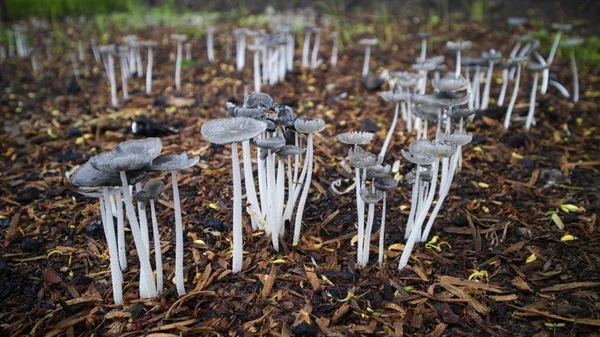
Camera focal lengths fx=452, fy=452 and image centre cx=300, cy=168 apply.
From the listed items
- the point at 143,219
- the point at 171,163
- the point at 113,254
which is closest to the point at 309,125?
the point at 171,163

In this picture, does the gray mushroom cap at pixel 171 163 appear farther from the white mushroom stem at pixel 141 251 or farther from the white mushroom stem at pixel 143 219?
the white mushroom stem at pixel 143 219

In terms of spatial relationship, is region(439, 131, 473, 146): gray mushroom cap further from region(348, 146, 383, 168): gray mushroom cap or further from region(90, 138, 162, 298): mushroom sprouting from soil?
region(90, 138, 162, 298): mushroom sprouting from soil

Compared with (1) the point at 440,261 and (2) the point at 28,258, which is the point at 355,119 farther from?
(2) the point at 28,258

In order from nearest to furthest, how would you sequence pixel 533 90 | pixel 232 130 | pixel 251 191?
pixel 232 130 → pixel 251 191 → pixel 533 90

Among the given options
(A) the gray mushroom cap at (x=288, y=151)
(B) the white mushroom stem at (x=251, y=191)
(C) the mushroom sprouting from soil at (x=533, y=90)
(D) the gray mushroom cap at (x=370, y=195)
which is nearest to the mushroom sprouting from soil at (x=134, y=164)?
(B) the white mushroom stem at (x=251, y=191)

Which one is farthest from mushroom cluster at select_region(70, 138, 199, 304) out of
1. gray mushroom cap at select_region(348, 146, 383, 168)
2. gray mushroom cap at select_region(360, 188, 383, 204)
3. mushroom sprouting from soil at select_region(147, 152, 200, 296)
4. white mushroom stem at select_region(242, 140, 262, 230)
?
gray mushroom cap at select_region(360, 188, 383, 204)

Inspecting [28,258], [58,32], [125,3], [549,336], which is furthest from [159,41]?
[549,336]

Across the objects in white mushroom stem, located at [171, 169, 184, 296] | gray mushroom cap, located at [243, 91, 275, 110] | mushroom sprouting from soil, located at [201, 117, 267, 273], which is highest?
gray mushroom cap, located at [243, 91, 275, 110]

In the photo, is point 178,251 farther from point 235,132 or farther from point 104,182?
point 235,132
